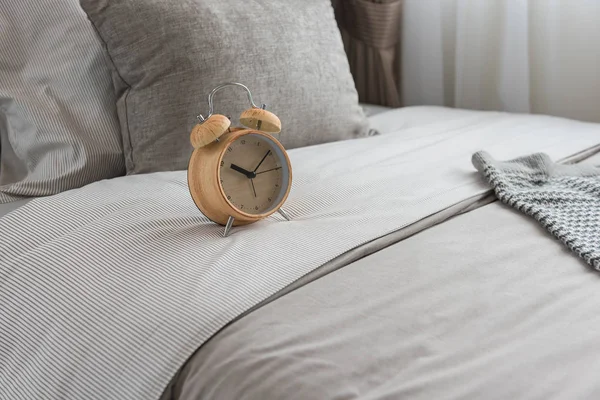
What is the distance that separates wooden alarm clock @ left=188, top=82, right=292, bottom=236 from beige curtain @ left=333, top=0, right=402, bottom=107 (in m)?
1.36

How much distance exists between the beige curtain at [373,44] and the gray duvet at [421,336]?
59.0 inches

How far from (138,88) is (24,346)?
59 cm

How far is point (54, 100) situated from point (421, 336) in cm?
93

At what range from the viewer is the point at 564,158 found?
1416mm

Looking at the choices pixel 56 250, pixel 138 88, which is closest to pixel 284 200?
pixel 56 250

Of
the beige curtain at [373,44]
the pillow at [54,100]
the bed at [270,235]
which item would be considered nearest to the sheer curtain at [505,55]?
the beige curtain at [373,44]

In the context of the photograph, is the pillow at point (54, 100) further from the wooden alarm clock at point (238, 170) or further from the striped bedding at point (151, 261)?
the wooden alarm clock at point (238, 170)

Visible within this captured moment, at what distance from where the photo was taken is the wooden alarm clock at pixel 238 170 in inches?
40.3

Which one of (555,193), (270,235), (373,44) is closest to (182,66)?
(270,235)

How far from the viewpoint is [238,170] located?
3.48ft

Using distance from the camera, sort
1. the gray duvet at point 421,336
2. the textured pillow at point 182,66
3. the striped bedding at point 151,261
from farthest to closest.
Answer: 1. the textured pillow at point 182,66
2. the striped bedding at point 151,261
3. the gray duvet at point 421,336

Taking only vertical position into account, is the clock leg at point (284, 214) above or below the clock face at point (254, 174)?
below

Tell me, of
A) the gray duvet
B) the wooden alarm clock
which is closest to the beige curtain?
the wooden alarm clock

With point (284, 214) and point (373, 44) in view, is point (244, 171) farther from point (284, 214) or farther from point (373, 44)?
point (373, 44)
